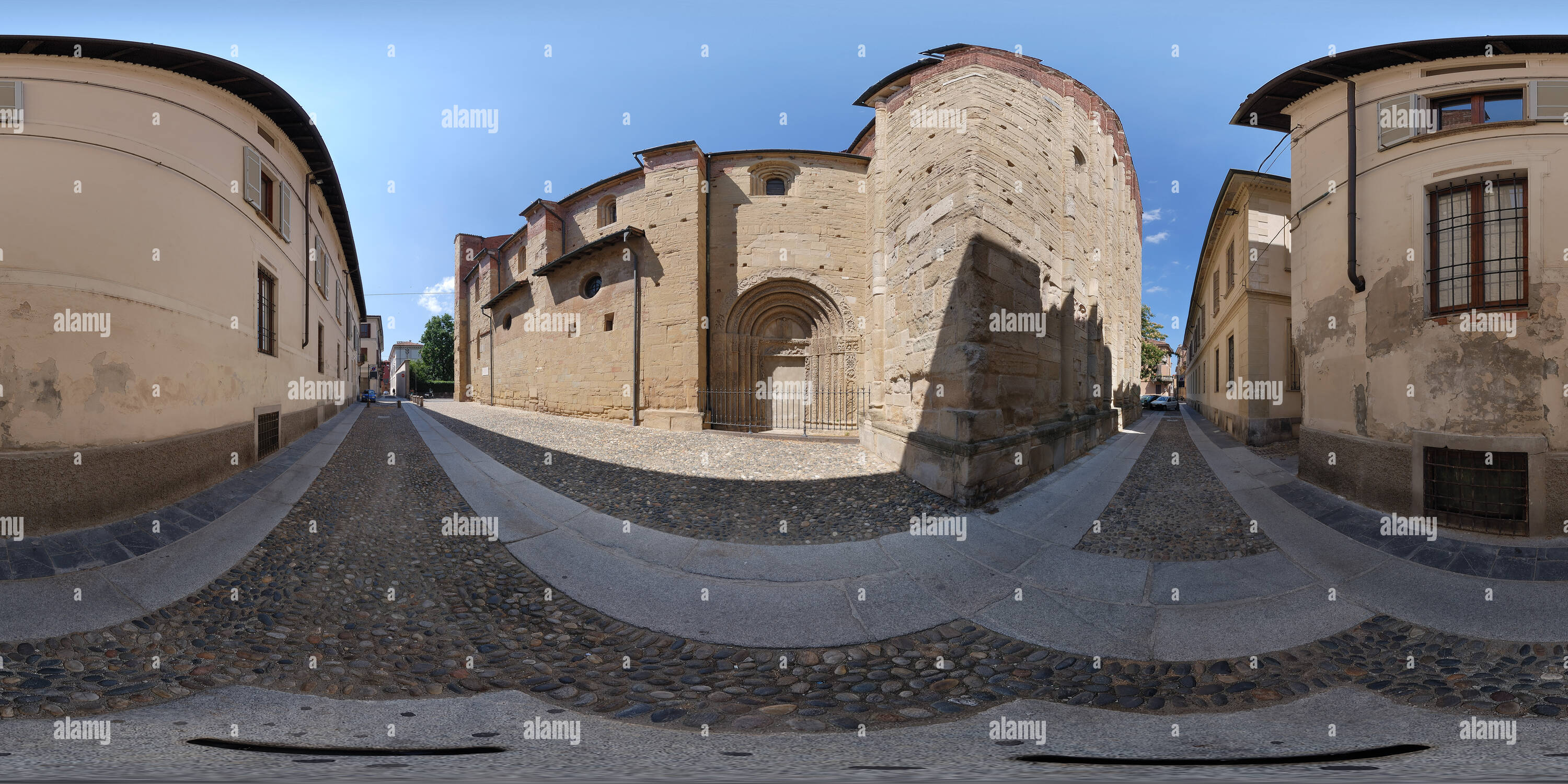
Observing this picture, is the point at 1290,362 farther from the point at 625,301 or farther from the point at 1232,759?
the point at 625,301

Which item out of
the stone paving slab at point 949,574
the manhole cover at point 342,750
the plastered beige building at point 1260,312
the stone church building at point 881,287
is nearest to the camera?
the manhole cover at point 342,750

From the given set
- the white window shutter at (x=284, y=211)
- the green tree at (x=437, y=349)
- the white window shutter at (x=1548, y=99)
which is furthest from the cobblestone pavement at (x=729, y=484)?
the green tree at (x=437, y=349)

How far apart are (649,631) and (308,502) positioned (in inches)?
184

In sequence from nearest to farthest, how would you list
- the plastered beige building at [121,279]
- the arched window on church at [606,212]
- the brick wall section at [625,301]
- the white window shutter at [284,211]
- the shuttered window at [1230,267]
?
the plastered beige building at [121,279] < the white window shutter at [284,211] < the shuttered window at [1230,267] < the brick wall section at [625,301] < the arched window on church at [606,212]

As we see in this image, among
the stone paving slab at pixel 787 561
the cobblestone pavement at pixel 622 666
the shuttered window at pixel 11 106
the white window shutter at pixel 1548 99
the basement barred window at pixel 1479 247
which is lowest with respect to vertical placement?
the cobblestone pavement at pixel 622 666

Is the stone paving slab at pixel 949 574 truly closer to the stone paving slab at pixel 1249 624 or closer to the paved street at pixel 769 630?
the paved street at pixel 769 630

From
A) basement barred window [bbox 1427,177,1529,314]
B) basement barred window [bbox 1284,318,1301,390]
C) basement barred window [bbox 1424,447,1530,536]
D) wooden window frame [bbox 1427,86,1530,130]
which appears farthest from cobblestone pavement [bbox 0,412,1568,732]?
basement barred window [bbox 1284,318,1301,390]

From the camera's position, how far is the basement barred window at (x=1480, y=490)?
5230 mm

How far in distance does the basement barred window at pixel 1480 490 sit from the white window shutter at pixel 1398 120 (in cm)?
340

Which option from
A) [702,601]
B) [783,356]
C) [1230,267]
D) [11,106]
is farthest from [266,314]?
[1230,267]

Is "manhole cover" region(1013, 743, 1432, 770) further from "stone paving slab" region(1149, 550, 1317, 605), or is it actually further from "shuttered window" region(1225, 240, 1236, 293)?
"shuttered window" region(1225, 240, 1236, 293)

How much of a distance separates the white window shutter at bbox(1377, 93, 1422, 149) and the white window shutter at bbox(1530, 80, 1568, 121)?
76cm

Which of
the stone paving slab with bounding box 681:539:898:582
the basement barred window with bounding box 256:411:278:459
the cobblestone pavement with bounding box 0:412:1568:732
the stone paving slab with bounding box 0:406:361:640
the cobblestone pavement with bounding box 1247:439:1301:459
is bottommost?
the cobblestone pavement with bounding box 0:412:1568:732

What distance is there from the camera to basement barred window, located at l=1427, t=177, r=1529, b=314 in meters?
5.46
